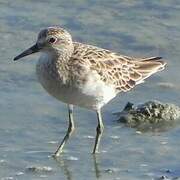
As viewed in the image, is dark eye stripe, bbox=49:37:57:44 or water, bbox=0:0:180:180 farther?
dark eye stripe, bbox=49:37:57:44

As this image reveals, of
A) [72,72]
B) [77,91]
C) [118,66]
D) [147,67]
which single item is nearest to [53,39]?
[72,72]

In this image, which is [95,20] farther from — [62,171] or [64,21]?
[62,171]

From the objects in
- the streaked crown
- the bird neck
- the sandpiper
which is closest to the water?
the sandpiper

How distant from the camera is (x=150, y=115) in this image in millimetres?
10719

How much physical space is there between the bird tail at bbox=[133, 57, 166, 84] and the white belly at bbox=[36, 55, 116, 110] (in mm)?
931

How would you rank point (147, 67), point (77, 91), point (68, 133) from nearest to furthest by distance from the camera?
point (77, 91)
point (68, 133)
point (147, 67)

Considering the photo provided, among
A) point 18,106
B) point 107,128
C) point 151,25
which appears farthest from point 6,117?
point 151,25

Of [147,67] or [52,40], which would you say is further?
[147,67]

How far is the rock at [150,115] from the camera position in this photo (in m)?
10.7

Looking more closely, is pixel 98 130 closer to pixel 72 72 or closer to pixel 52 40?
pixel 72 72

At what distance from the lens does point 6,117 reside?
10633 mm

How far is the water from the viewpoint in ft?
31.1

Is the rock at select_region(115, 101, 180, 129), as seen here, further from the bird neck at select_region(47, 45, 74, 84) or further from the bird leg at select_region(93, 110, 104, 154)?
the bird neck at select_region(47, 45, 74, 84)

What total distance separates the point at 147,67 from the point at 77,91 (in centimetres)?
151
